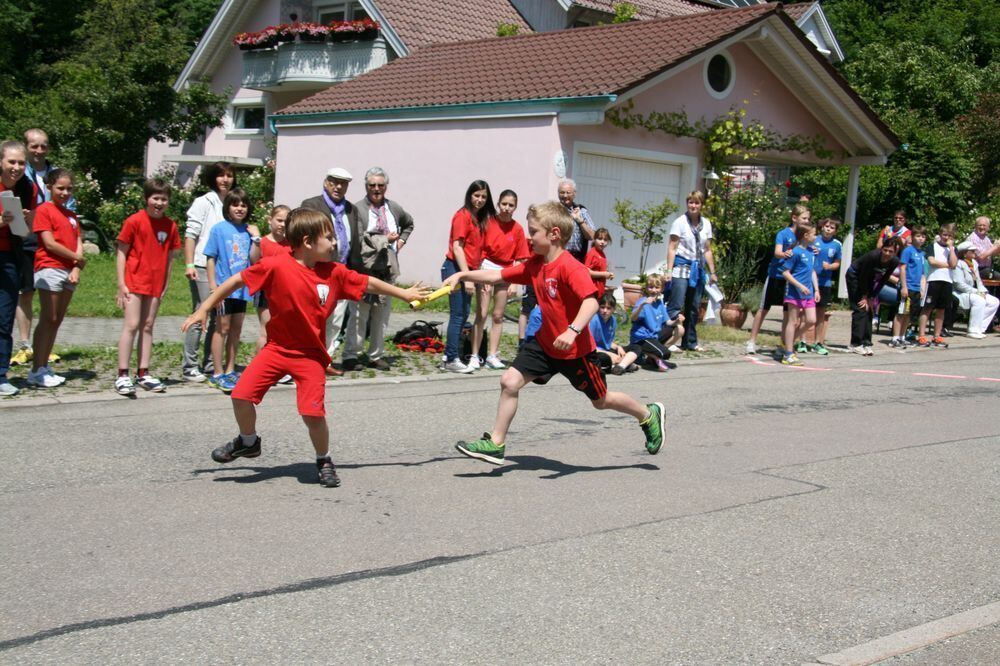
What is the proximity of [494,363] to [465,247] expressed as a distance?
129cm

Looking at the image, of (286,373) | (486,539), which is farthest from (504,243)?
(486,539)

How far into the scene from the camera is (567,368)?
23.6 ft

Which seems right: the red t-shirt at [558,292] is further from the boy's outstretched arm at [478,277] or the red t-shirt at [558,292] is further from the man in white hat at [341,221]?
the man in white hat at [341,221]

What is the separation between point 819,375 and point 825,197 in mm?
15275

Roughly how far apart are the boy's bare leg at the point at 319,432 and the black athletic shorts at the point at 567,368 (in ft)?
4.35

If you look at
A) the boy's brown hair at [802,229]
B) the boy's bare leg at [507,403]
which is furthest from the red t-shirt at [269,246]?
the boy's brown hair at [802,229]

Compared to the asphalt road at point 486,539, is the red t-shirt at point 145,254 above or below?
above

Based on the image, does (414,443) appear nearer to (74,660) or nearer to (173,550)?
(173,550)

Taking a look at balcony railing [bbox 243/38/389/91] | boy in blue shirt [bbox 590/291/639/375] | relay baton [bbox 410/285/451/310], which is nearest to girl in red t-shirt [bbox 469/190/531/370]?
boy in blue shirt [bbox 590/291/639/375]

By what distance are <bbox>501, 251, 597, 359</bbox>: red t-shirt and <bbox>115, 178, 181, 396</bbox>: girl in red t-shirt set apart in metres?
3.59

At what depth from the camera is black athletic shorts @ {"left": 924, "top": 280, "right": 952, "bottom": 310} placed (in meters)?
16.6

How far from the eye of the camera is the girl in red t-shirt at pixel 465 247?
11445mm

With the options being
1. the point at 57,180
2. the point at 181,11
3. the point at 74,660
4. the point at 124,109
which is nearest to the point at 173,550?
the point at 74,660

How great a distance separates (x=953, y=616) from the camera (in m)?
4.75
